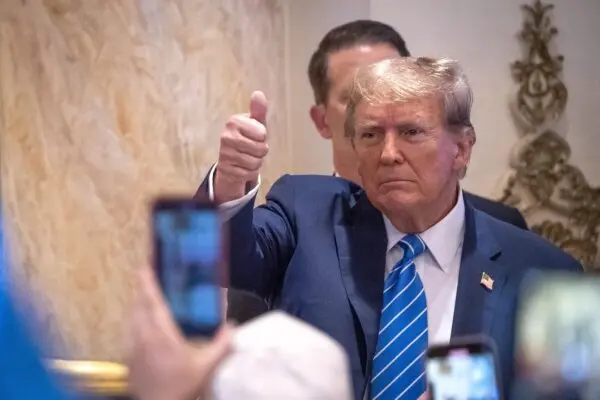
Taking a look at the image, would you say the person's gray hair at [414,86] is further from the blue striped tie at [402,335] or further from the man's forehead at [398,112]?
the blue striped tie at [402,335]

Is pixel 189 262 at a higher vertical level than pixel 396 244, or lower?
higher

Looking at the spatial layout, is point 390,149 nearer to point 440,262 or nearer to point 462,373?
point 440,262

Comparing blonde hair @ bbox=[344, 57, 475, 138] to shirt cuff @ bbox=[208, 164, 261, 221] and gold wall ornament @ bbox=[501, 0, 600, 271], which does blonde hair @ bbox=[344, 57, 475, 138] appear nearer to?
shirt cuff @ bbox=[208, 164, 261, 221]

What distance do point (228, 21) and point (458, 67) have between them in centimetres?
57

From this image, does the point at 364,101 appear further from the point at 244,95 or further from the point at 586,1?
the point at 586,1

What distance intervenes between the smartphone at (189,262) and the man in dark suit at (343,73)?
869 millimetres

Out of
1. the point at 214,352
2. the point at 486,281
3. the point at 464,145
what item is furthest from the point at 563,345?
the point at 464,145

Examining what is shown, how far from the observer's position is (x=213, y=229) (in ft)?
1.05

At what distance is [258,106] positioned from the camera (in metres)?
0.62

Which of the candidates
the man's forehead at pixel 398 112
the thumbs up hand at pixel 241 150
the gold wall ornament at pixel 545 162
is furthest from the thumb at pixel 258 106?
the gold wall ornament at pixel 545 162

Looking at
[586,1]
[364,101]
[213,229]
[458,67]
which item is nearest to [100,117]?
[364,101]

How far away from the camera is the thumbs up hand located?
0.61 meters

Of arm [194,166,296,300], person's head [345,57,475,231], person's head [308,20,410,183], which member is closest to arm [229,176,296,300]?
arm [194,166,296,300]

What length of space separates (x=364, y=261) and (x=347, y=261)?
21 mm
